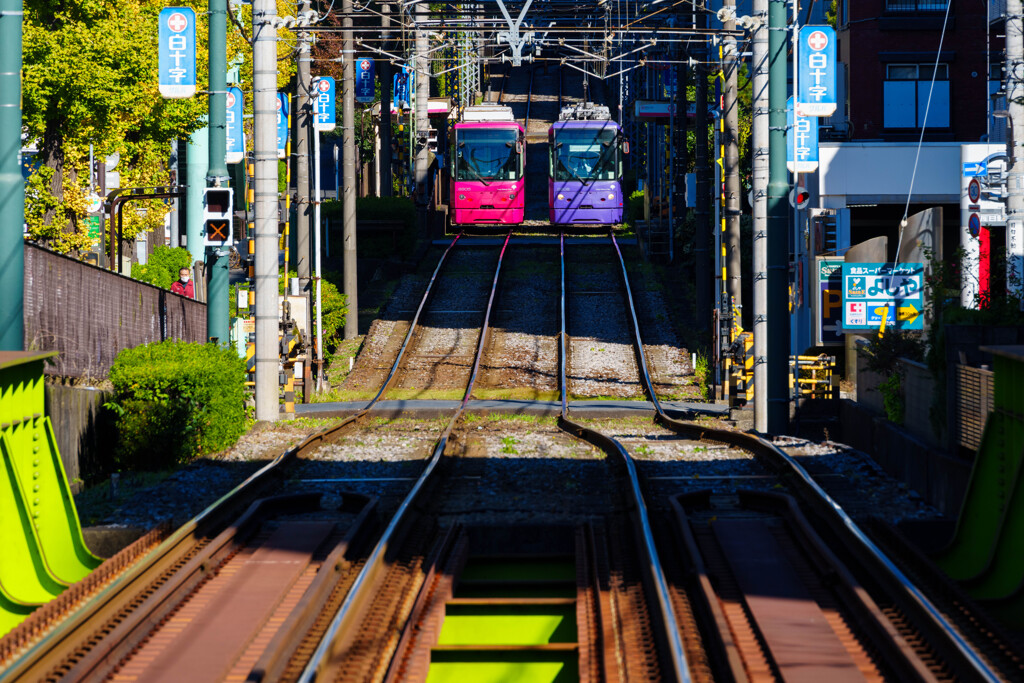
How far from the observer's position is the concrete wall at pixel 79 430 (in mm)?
13500

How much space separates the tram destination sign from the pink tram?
21.5 meters

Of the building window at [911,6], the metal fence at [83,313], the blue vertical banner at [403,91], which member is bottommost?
the metal fence at [83,313]

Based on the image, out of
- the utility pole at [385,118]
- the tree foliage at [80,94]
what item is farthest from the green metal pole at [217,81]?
the utility pole at [385,118]

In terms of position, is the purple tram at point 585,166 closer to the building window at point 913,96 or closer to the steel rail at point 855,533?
the building window at point 913,96

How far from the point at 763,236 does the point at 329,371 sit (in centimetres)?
1222

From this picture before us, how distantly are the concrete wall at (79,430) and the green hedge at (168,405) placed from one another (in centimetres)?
27

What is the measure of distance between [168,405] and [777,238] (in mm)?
9275

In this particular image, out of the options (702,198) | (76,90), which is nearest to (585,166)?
(702,198)

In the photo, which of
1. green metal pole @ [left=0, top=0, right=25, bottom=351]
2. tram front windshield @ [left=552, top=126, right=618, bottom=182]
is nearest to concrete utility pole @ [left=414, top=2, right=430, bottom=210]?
tram front windshield @ [left=552, top=126, right=618, bottom=182]

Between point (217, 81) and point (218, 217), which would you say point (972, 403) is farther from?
point (217, 81)

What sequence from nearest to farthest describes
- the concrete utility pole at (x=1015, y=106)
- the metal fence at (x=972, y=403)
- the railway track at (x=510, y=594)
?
1. the railway track at (x=510, y=594)
2. the metal fence at (x=972, y=403)
3. the concrete utility pole at (x=1015, y=106)

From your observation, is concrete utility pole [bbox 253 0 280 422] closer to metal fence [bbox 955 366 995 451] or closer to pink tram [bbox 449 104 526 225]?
metal fence [bbox 955 366 995 451]

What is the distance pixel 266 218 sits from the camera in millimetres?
20391

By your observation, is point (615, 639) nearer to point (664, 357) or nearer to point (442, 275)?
point (664, 357)
